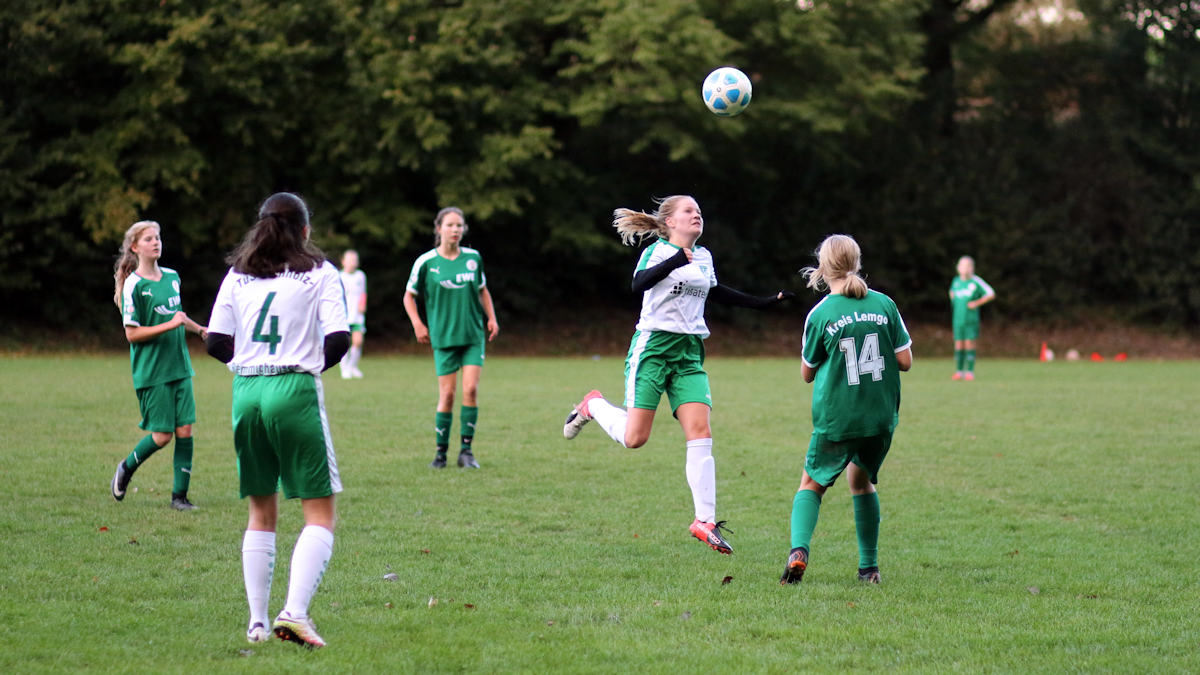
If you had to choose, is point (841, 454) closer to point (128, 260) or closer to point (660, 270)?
point (660, 270)

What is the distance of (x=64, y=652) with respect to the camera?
466cm

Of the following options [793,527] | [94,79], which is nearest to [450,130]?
[94,79]

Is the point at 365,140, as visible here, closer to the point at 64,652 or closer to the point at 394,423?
the point at 394,423

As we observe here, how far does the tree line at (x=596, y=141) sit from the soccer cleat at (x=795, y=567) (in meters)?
21.5

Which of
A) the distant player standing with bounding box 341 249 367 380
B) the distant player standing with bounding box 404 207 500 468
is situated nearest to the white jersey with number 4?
the distant player standing with bounding box 404 207 500 468

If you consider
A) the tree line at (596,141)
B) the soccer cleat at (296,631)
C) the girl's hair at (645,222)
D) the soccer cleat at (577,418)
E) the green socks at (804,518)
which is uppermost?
the tree line at (596,141)

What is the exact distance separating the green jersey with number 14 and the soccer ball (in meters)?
3.12

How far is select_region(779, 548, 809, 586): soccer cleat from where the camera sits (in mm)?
5930

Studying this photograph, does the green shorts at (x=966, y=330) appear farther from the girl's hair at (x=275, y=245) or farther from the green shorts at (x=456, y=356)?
the girl's hair at (x=275, y=245)

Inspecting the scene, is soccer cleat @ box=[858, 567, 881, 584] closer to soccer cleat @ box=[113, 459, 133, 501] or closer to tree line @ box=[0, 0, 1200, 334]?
soccer cleat @ box=[113, 459, 133, 501]

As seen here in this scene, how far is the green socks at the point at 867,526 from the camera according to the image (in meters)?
6.06

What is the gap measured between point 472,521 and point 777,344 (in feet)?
81.0

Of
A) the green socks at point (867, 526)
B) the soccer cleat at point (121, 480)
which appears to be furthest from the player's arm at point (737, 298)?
the soccer cleat at point (121, 480)

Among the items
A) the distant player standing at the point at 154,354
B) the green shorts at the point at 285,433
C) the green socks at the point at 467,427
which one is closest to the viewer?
the green shorts at the point at 285,433
